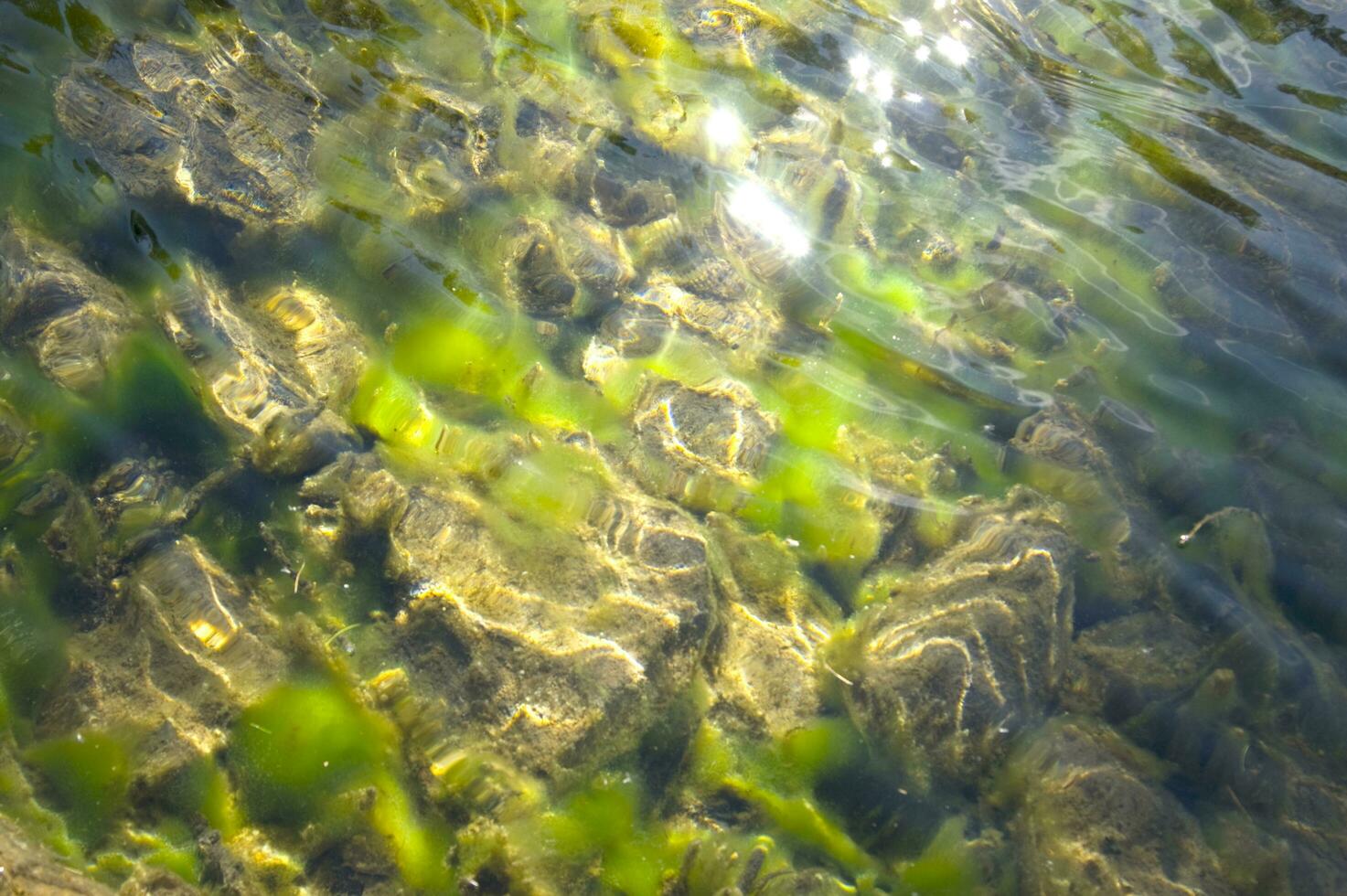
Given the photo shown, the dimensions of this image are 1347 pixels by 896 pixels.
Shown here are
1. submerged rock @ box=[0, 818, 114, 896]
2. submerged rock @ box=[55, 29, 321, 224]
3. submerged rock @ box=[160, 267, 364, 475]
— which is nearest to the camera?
submerged rock @ box=[0, 818, 114, 896]

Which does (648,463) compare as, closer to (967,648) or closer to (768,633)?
(768,633)

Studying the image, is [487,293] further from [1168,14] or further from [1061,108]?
[1168,14]

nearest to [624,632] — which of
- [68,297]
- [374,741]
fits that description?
[374,741]

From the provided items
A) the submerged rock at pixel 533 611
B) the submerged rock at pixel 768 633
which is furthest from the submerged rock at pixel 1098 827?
the submerged rock at pixel 533 611

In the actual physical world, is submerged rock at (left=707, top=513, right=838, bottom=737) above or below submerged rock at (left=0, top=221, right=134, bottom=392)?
below

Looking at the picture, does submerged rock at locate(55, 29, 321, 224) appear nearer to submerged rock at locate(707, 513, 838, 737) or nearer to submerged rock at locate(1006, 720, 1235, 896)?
submerged rock at locate(707, 513, 838, 737)

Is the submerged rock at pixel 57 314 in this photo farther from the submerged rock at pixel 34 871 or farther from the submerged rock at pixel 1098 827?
the submerged rock at pixel 1098 827

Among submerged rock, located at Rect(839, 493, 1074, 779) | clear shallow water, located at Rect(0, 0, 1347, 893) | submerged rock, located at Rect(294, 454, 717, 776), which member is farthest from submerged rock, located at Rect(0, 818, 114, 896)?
submerged rock, located at Rect(839, 493, 1074, 779)
